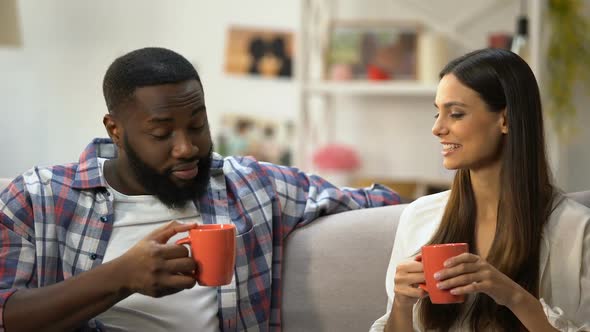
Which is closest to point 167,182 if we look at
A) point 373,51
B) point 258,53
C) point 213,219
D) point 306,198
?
point 213,219

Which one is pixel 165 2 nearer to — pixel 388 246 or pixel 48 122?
pixel 48 122

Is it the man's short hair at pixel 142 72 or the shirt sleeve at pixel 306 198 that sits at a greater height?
the man's short hair at pixel 142 72

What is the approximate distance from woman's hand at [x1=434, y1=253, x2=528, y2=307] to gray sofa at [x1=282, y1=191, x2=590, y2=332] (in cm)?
51

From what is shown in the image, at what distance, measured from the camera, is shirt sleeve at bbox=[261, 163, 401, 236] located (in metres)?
2.00

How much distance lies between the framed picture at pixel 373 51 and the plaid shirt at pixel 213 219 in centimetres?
224

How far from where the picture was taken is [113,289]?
151cm

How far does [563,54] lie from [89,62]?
249 centimetres

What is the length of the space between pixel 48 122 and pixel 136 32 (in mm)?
694

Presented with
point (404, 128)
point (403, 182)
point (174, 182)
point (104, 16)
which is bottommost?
point (403, 182)

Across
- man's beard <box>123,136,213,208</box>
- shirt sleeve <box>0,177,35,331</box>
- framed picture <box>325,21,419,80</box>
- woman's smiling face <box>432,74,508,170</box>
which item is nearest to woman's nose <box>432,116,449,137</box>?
woman's smiling face <box>432,74,508,170</box>

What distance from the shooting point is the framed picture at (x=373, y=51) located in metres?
4.25

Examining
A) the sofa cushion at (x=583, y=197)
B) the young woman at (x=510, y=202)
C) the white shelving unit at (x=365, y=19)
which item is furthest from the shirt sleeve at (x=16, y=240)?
the white shelving unit at (x=365, y=19)

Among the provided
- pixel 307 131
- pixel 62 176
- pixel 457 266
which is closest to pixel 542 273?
pixel 457 266

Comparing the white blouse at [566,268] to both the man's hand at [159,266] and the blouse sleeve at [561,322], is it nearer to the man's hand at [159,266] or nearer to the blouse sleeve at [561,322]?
the blouse sleeve at [561,322]
